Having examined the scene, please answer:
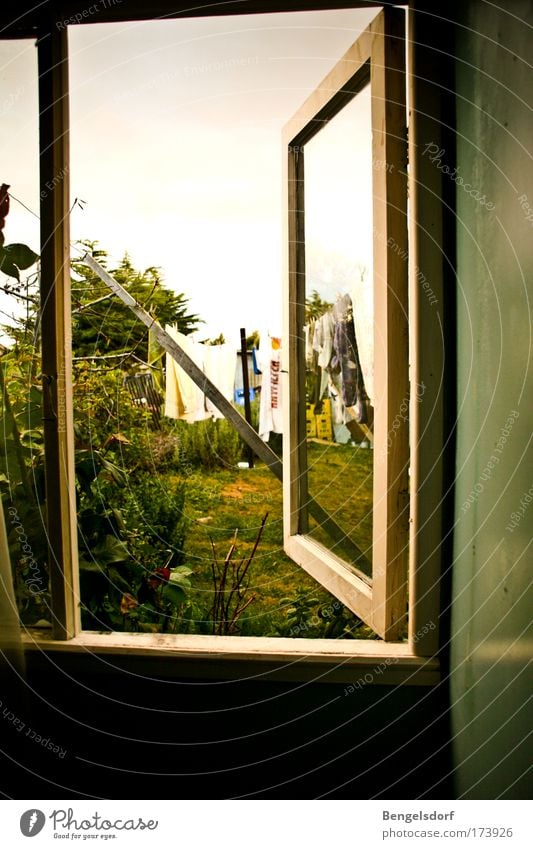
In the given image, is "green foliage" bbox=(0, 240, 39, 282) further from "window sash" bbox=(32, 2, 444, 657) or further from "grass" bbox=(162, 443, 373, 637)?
"grass" bbox=(162, 443, 373, 637)

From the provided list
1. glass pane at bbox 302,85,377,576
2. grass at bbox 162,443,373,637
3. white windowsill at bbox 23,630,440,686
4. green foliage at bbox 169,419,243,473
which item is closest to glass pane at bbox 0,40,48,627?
white windowsill at bbox 23,630,440,686

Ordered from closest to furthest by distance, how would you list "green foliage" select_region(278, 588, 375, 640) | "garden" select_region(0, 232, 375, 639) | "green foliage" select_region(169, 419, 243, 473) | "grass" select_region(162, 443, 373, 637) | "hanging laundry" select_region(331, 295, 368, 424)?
1. "garden" select_region(0, 232, 375, 639)
2. "hanging laundry" select_region(331, 295, 368, 424)
3. "green foliage" select_region(278, 588, 375, 640)
4. "grass" select_region(162, 443, 373, 637)
5. "green foliage" select_region(169, 419, 243, 473)

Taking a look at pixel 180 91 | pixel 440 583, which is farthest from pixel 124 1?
pixel 440 583

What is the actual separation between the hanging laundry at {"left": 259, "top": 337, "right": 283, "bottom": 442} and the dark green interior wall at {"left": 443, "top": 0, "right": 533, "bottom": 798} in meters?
1.61

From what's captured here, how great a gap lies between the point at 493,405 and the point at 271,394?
1838 mm

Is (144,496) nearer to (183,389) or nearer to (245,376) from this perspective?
(183,389)

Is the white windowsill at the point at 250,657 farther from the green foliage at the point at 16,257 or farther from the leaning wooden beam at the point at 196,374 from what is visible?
the leaning wooden beam at the point at 196,374

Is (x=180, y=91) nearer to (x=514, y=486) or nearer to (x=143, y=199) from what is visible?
(x=143, y=199)

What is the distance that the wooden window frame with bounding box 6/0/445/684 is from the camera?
118 cm

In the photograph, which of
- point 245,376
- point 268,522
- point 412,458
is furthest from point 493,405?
point 268,522

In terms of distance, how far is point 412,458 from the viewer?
119cm

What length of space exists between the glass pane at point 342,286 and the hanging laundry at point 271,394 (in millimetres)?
854

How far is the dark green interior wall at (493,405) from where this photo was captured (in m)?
0.86

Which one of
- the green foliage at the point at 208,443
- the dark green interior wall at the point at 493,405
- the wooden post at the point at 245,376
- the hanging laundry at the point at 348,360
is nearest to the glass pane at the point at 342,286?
the hanging laundry at the point at 348,360
